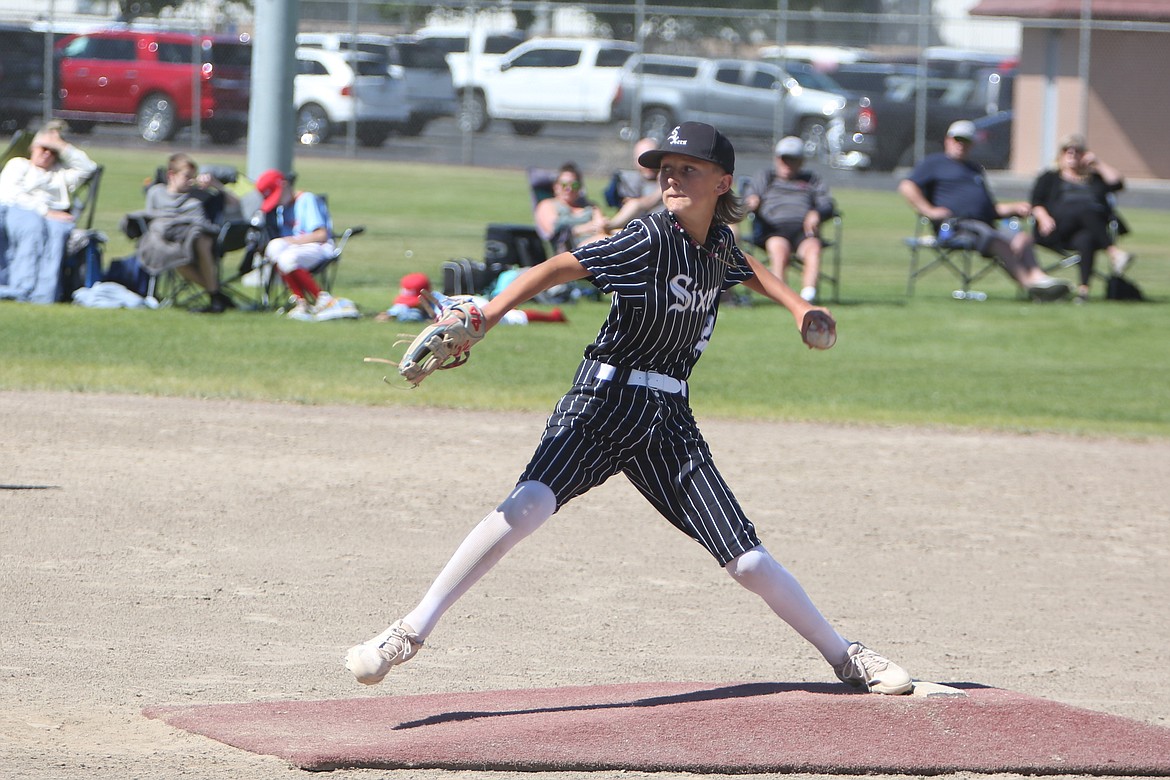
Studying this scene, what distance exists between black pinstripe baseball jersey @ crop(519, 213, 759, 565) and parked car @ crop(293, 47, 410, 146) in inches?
992

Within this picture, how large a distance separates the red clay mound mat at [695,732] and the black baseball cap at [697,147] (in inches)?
62.2

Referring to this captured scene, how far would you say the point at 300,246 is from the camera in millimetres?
13211

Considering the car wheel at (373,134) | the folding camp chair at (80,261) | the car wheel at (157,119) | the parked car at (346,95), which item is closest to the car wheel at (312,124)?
the parked car at (346,95)

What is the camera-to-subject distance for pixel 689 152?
4.48 metres

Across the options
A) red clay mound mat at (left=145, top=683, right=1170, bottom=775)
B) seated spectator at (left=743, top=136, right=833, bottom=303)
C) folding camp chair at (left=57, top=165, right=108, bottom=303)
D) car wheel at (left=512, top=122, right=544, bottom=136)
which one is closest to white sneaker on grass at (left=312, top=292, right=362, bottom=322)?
folding camp chair at (left=57, top=165, right=108, bottom=303)

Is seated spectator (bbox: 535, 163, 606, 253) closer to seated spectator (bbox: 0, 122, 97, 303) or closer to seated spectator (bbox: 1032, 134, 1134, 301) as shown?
seated spectator (bbox: 0, 122, 97, 303)

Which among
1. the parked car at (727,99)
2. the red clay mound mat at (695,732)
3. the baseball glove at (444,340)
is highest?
the parked car at (727,99)

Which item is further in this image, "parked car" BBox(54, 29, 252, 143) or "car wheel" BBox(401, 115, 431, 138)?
"car wheel" BBox(401, 115, 431, 138)

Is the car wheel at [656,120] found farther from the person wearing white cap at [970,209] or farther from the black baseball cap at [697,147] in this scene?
the black baseball cap at [697,147]

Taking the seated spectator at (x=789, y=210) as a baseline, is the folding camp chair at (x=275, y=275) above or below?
below

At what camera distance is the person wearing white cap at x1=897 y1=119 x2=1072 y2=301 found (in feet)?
52.4

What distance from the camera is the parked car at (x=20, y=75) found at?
28.0 meters

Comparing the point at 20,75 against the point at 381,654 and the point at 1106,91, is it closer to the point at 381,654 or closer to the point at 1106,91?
the point at 1106,91

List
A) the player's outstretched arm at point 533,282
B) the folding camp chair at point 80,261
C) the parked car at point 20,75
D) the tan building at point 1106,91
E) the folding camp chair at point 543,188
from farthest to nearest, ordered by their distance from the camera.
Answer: the tan building at point 1106,91 < the parked car at point 20,75 < the folding camp chair at point 543,188 < the folding camp chair at point 80,261 < the player's outstretched arm at point 533,282
